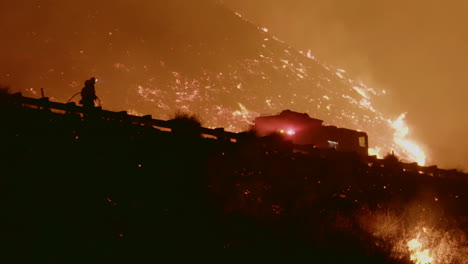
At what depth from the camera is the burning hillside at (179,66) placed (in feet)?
303

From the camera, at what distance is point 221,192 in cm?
1134

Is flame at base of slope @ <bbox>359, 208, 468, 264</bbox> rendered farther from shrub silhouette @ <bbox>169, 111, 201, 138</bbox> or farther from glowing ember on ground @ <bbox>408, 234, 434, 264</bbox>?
shrub silhouette @ <bbox>169, 111, 201, 138</bbox>

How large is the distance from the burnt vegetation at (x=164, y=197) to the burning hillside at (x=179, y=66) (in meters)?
74.6

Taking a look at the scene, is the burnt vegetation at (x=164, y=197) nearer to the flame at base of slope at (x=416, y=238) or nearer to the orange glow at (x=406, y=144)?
the flame at base of slope at (x=416, y=238)

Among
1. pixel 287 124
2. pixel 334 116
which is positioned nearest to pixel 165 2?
pixel 334 116

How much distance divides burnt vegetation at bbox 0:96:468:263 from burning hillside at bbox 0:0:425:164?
2938 inches

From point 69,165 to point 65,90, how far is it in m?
81.3

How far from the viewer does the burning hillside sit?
92.2 m

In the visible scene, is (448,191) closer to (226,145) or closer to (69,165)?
(226,145)

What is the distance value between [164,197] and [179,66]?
116 m

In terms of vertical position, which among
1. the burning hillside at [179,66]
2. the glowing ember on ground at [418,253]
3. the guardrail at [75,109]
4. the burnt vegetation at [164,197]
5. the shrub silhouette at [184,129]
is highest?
the burning hillside at [179,66]

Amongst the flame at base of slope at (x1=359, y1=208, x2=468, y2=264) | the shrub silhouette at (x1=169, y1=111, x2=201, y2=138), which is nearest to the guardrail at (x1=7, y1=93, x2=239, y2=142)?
the shrub silhouette at (x1=169, y1=111, x2=201, y2=138)

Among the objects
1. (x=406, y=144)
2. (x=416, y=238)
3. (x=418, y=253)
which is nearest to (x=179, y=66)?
(x=406, y=144)

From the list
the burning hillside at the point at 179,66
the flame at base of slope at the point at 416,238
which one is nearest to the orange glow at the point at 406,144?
the burning hillside at the point at 179,66
